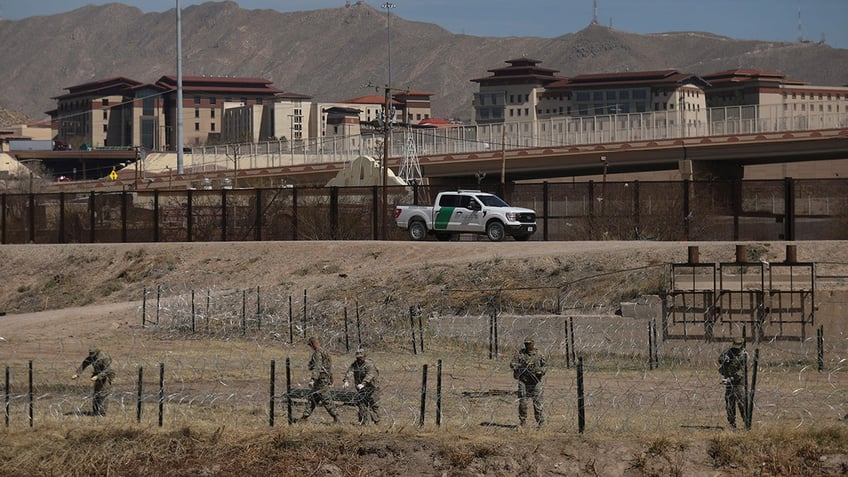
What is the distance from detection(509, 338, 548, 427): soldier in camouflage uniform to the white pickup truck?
25.1 meters

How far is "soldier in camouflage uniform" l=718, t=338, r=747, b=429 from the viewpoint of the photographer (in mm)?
20609

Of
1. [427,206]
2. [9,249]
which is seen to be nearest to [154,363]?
[427,206]

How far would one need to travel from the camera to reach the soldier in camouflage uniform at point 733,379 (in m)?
20.6

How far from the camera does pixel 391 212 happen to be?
50.6m

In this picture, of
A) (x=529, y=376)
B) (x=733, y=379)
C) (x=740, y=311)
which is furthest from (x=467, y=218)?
(x=733, y=379)

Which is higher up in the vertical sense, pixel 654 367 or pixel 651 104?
pixel 651 104

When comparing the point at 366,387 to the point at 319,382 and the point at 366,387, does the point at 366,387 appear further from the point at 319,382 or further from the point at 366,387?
the point at 319,382

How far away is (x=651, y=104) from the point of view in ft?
656

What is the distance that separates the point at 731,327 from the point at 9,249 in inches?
1294

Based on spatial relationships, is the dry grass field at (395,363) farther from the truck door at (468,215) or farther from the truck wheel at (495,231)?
the truck door at (468,215)

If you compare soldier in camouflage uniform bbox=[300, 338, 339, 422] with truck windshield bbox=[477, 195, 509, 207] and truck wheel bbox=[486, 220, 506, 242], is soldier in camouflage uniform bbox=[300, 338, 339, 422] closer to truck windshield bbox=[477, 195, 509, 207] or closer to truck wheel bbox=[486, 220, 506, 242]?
truck wheel bbox=[486, 220, 506, 242]

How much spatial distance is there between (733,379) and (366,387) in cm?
581

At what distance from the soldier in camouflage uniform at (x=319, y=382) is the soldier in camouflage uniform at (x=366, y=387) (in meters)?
0.57

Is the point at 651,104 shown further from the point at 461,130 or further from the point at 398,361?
the point at 398,361
